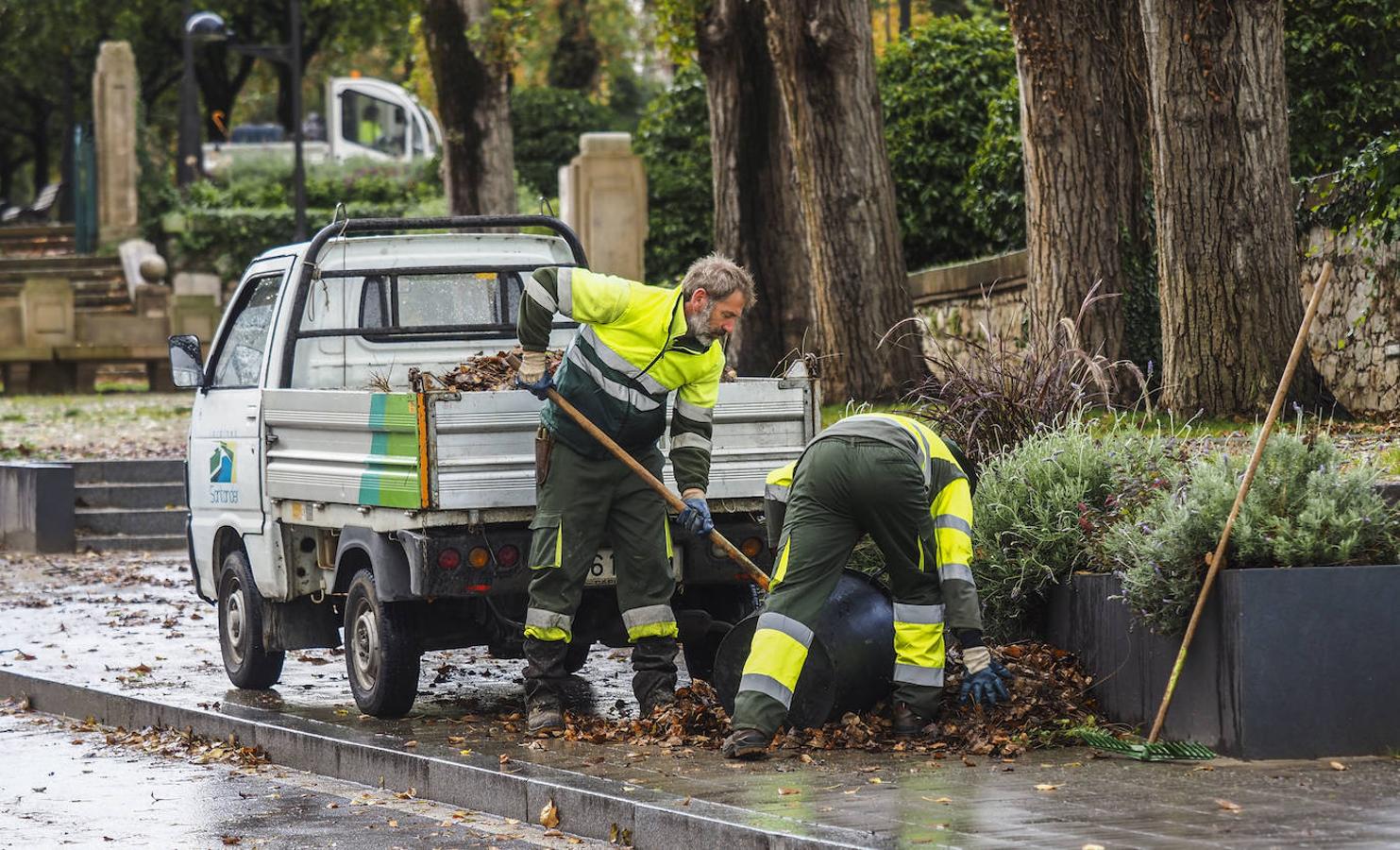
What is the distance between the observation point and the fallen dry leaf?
6773 millimetres

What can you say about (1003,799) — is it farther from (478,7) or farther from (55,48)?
(55,48)

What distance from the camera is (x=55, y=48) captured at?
54250 millimetres

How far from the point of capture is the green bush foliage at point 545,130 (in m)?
37.1

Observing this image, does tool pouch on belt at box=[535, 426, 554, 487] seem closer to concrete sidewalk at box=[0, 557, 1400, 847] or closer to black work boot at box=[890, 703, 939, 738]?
concrete sidewalk at box=[0, 557, 1400, 847]

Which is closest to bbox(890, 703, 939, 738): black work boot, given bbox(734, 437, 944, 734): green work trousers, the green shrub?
bbox(734, 437, 944, 734): green work trousers

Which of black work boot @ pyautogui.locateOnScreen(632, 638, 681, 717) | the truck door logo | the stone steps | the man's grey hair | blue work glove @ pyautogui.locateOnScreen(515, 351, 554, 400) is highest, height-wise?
the man's grey hair

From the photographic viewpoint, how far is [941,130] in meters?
21.5

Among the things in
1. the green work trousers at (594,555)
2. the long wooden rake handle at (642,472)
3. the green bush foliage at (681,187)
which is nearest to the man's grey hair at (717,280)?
the long wooden rake handle at (642,472)

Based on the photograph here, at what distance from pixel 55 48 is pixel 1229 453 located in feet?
167

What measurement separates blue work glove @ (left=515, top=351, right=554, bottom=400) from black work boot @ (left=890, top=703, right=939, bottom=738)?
181cm

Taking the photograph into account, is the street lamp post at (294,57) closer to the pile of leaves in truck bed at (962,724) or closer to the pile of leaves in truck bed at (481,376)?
the pile of leaves in truck bed at (481,376)

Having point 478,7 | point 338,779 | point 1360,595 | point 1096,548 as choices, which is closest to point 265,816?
point 338,779

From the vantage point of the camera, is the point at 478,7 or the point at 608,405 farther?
the point at 478,7

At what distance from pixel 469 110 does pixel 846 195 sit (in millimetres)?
7828
